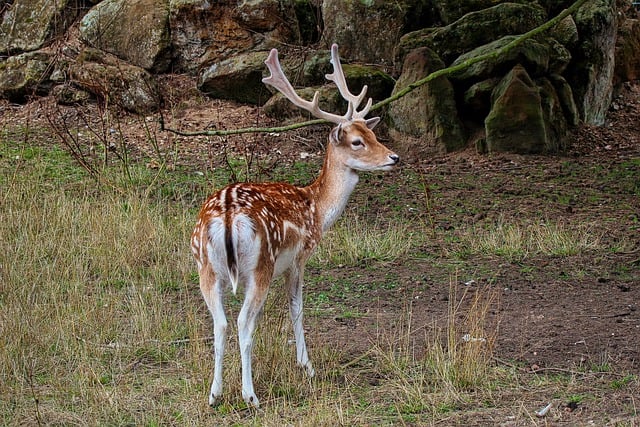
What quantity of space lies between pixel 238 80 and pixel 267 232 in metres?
7.48

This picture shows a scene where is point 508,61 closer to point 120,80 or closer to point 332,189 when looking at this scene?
point 120,80

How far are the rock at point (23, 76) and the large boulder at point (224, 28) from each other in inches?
66.8

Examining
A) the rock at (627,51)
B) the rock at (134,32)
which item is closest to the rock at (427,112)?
the rock at (627,51)

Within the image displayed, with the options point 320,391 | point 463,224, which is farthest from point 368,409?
point 463,224

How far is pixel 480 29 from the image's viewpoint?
11.6 meters

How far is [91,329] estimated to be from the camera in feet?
20.2

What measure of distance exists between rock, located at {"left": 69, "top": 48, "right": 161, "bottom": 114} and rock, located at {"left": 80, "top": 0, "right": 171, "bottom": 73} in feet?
1.29

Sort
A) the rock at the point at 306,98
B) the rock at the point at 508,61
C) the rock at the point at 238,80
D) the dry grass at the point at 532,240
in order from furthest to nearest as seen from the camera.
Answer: the rock at the point at 238,80 → the rock at the point at 306,98 → the rock at the point at 508,61 → the dry grass at the point at 532,240

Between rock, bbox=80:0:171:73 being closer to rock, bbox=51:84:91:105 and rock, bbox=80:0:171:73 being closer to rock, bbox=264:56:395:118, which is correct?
rock, bbox=51:84:91:105

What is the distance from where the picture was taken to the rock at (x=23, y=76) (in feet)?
42.0

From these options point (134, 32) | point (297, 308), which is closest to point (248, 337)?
point (297, 308)

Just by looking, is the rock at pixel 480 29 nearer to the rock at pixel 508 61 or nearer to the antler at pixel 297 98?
the rock at pixel 508 61

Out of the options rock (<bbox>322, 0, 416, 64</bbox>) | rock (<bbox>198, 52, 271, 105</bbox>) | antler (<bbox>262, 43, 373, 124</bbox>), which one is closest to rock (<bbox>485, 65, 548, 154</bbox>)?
rock (<bbox>322, 0, 416, 64</bbox>)

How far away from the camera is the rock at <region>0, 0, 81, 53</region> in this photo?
44.6ft
